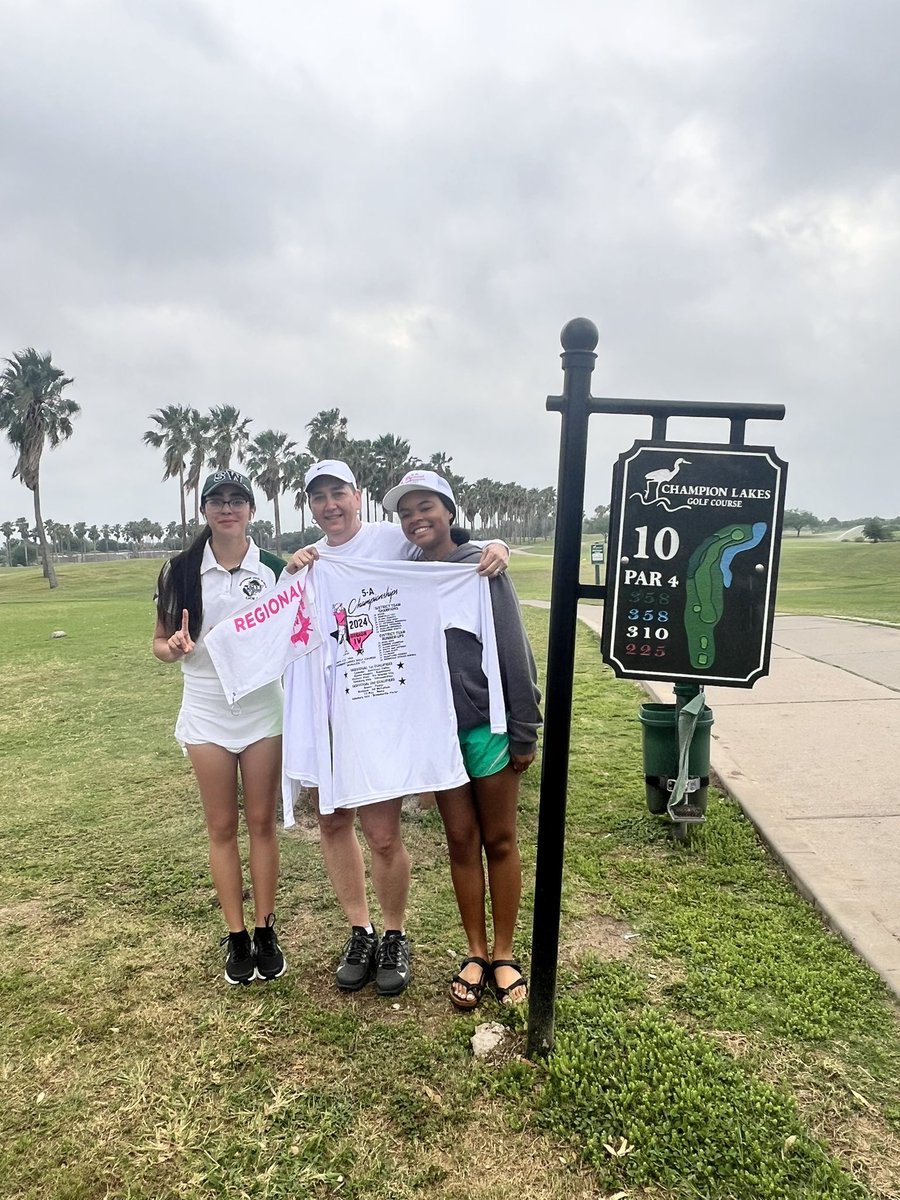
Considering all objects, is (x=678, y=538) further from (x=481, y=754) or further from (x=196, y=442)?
(x=196, y=442)

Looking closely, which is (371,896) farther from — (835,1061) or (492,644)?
(835,1061)

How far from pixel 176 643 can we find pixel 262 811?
80 cm

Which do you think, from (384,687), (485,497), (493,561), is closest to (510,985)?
(384,687)

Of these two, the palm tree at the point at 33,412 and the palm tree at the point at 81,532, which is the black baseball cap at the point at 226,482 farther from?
the palm tree at the point at 81,532

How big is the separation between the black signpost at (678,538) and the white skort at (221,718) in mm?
1248

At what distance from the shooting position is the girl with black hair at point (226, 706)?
3014 millimetres

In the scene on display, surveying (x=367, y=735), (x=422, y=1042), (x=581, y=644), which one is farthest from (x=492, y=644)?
(x=581, y=644)

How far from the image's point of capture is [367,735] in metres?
2.87

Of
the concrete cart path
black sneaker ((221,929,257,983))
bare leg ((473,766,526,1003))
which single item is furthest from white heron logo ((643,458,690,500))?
black sneaker ((221,929,257,983))

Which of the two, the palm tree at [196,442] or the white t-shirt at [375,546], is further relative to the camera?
the palm tree at [196,442]

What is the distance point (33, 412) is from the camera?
1620 inches

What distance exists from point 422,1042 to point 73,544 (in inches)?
5698

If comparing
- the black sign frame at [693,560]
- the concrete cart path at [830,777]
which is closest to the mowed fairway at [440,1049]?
the concrete cart path at [830,777]

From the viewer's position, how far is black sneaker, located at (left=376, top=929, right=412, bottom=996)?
2.97 meters
